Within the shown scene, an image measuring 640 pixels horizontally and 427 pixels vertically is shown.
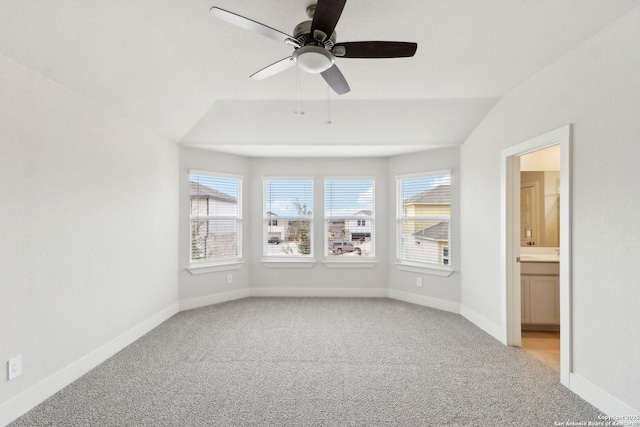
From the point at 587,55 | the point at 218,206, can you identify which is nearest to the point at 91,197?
the point at 218,206

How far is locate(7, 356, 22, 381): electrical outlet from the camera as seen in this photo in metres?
2.07

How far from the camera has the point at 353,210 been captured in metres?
5.12

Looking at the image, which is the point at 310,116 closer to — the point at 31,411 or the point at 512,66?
the point at 512,66

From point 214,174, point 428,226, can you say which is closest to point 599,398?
point 428,226

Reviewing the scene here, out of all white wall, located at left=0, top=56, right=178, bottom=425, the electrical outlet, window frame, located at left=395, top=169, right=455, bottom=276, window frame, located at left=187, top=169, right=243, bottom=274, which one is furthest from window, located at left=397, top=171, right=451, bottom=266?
the electrical outlet

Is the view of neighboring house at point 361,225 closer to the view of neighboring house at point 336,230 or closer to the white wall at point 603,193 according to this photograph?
the view of neighboring house at point 336,230

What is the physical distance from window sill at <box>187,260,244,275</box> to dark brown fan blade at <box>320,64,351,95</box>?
3.35 metres

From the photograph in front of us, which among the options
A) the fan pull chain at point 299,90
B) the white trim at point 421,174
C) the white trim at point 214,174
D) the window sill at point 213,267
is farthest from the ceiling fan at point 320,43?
the window sill at point 213,267

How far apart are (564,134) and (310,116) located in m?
2.55

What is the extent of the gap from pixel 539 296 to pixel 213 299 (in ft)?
14.3

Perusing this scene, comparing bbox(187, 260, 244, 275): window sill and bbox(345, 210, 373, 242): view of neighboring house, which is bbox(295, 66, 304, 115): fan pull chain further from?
bbox(187, 260, 244, 275): window sill

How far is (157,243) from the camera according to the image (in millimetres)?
3820

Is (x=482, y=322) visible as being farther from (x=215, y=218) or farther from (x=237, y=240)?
(x=215, y=218)

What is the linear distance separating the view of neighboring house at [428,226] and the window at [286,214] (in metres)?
1.59
